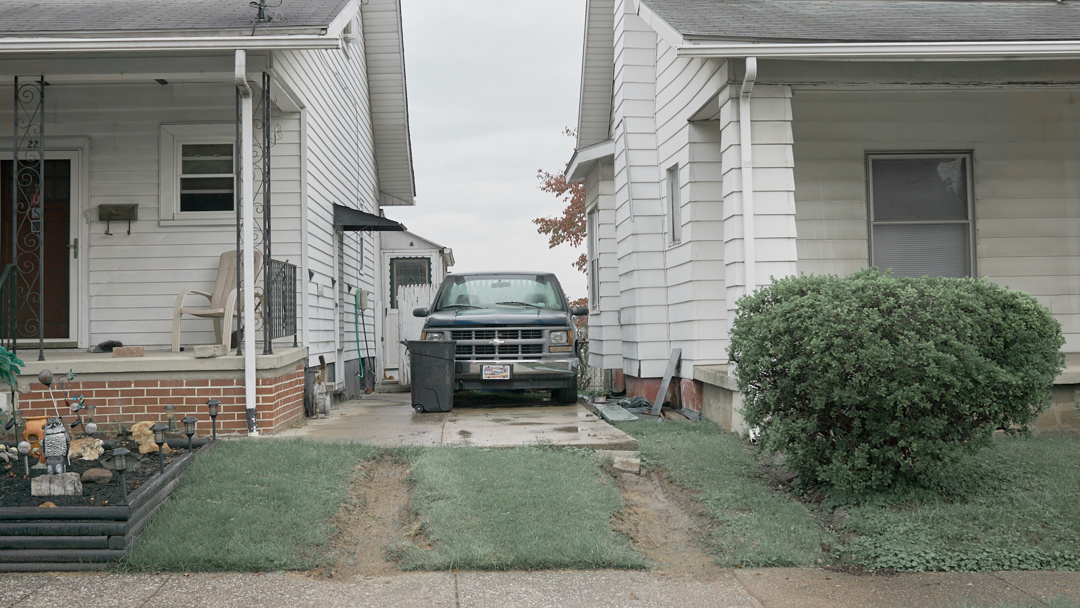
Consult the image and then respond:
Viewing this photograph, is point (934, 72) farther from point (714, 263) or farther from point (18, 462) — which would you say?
point (18, 462)

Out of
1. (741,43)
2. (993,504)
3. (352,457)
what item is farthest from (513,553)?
(741,43)

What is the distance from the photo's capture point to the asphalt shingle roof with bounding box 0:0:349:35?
7496 mm

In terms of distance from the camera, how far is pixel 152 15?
8.27 m

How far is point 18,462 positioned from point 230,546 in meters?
2.21

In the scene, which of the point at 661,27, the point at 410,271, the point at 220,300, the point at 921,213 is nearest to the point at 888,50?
the point at 661,27

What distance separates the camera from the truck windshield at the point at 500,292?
35.5 ft

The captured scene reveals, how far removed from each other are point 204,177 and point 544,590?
6973 mm

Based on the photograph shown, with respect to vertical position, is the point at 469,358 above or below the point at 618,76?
below

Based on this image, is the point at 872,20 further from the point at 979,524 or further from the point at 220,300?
the point at 220,300

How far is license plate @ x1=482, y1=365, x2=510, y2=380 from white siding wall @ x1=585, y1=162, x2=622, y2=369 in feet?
8.84

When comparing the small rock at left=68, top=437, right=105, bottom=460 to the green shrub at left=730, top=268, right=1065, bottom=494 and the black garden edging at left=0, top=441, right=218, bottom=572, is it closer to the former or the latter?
the black garden edging at left=0, top=441, right=218, bottom=572

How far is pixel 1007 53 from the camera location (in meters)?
7.18

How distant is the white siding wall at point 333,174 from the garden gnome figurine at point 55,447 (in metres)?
4.34

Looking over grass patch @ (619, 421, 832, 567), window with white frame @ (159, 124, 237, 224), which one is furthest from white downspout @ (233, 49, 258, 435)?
grass patch @ (619, 421, 832, 567)
